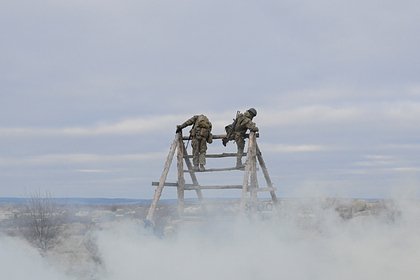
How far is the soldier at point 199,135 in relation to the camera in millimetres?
16297

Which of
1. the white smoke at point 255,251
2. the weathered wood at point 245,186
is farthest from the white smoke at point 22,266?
the weathered wood at point 245,186

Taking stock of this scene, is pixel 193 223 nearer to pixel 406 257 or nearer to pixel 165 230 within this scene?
pixel 165 230

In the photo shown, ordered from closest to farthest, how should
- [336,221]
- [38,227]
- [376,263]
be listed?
[376,263] → [336,221] → [38,227]

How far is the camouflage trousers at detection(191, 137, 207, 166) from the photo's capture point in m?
16.3

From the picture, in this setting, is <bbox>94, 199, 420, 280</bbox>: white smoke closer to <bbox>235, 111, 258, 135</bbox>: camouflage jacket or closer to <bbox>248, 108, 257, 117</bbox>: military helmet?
<bbox>235, 111, 258, 135</bbox>: camouflage jacket

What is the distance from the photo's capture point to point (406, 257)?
15969mm

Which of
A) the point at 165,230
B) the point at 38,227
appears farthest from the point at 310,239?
the point at 38,227

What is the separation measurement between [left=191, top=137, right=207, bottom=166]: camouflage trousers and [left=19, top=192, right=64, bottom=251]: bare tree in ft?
58.2

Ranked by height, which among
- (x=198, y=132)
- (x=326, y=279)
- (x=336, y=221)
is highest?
(x=198, y=132)

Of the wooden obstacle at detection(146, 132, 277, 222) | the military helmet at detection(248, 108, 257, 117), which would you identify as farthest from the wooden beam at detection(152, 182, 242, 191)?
the military helmet at detection(248, 108, 257, 117)

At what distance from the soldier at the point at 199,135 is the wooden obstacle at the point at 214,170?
0.16 meters

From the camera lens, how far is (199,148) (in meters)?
16.4

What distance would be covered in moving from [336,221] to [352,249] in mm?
1339

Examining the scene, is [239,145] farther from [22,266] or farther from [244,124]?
[22,266]
